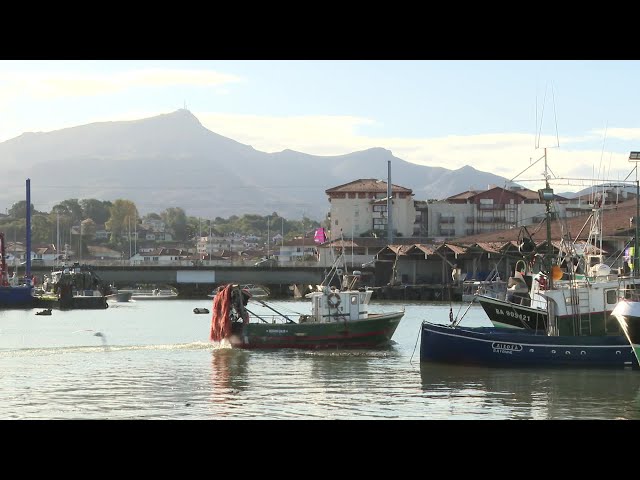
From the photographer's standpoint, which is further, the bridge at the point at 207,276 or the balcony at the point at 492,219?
the balcony at the point at 492,219

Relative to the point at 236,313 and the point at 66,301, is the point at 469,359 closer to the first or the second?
the point at 236,313

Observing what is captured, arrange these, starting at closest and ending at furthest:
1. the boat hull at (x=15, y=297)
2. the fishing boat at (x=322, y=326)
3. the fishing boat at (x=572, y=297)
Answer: the fishing boat at (x=572, y=297)
the fishing boat at (x=322, y=326)
the boat hull at (x=15, y=297)

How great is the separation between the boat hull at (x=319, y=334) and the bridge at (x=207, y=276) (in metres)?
68.8

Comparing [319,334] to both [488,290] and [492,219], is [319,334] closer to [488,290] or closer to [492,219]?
[488,290]

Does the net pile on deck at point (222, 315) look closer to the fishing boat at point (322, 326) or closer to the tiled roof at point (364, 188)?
the fishing boat at point (322, 326)

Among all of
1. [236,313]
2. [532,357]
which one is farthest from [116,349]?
[532,357]

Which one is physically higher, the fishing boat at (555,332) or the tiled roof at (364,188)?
the tiled roof at (364,188)

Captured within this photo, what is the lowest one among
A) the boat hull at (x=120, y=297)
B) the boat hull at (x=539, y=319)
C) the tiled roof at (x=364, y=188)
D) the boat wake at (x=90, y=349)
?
the boat wake at (x=90, y=349)

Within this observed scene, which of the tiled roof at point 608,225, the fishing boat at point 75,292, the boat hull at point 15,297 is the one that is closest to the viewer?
the boat hull at point 15,297

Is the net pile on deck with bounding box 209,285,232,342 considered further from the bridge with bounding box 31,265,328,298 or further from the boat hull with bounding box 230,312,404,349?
the bridge with bounding box 31,265,328,298

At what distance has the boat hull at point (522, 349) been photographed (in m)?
30.3

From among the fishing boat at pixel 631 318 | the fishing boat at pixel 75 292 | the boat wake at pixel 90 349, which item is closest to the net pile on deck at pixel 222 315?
the boat wake at pixel 90 349
